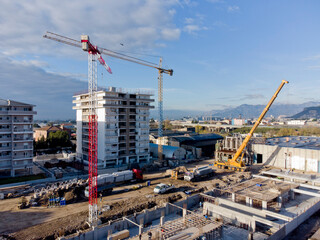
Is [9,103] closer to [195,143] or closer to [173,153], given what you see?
[173,153]

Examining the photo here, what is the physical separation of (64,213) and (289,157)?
125 feet

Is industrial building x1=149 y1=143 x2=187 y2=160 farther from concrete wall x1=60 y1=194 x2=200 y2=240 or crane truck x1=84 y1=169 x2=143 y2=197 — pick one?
concrete wall x1=60 y1=194 x2=200 y2=240

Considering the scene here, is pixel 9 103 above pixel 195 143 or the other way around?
above

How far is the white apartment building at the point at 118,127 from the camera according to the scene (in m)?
40.2

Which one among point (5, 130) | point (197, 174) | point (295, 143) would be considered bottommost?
point (197, 174)

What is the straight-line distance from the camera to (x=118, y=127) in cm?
4150

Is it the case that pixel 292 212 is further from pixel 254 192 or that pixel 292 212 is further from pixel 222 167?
pixel 222 167

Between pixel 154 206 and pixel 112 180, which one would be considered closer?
pixel 154 206

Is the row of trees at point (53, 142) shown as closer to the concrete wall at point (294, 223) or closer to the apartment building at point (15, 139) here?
the apartment building at point (15, 139)

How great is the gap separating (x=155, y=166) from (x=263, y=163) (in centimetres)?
2147

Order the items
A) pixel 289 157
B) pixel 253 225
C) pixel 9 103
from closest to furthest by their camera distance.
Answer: pixel 253 225 → pixel 9 103 → pixel 289 157

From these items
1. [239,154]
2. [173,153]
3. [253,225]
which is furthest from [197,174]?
[253,225]

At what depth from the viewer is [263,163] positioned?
1731 inches

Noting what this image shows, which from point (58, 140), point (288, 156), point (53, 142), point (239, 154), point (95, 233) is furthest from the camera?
point (58, 140)
